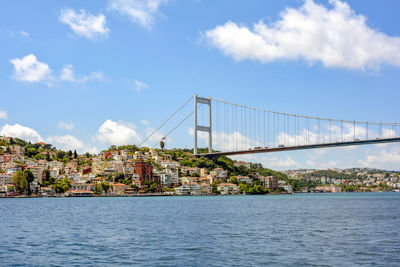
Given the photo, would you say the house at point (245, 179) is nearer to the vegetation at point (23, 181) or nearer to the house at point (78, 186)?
the house at point (78, 186)

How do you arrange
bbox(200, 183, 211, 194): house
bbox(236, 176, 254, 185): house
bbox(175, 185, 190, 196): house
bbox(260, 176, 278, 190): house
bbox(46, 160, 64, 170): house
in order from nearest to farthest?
bbox(175, 185, 190, 196): house < bbox(200, 183, 211, 194): house < bbox(236, 176, 254, 185): house < bbox(46, 160, 64, 170): house < bbox(260, 176, 278, 190): house

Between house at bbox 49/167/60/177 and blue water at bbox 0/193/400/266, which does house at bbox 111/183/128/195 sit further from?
blue water at bbox 0/193/400/266

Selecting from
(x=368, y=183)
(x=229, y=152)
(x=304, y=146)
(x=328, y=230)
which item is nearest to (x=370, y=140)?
(x=304, y=146)

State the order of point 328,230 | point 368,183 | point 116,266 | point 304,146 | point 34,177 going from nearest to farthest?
1. point 116,266
2. point 328,230
3. point 304,146
4. point 34,177
5. point 368,183

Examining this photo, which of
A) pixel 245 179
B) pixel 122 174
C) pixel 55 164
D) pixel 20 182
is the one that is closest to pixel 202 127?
pixel 122 174

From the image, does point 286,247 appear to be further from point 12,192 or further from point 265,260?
point 12,192

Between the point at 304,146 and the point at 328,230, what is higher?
the point at 304,146

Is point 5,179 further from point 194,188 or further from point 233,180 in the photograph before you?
point 233,180

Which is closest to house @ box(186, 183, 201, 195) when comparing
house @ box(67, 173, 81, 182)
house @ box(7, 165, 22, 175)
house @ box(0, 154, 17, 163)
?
house @ box(67, 173, 81, 182)
